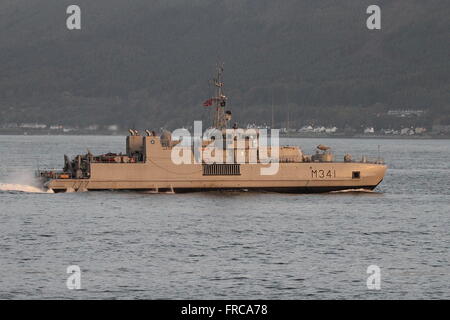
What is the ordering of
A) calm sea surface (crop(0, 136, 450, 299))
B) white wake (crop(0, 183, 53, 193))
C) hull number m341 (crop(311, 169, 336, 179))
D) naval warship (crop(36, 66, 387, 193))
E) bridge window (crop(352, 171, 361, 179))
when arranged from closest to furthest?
calm sea surface (crop(0, 136, 450, 299)) < naval warship (crop(36, 66, 387, 193)) < hull number m341 (crop(311, 169, 336, 179)) < bridge window (crop(352, 171, 361, 179)) < white wake (crop(0, 183, 53, 193))

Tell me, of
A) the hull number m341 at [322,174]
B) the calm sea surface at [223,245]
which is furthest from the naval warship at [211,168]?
the calm sea surface at [223,245]

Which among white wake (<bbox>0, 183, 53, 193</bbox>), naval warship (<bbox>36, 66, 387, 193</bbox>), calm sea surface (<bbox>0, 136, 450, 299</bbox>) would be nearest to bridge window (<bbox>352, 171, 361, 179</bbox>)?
naval warship (<bbox>36, 66, 387, 193</bbox>)

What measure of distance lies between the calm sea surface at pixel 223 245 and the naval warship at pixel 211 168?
0.95 metres

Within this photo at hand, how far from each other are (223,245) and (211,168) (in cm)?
2109

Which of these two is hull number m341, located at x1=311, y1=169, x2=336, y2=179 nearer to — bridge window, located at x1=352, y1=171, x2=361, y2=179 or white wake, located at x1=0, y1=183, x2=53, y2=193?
bridge window, located at x1=352, y1=171, x2=361, y2=179

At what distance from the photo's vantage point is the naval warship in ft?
232

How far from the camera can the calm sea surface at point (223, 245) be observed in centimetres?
4041

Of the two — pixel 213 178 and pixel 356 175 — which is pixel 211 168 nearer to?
pixel 213 178

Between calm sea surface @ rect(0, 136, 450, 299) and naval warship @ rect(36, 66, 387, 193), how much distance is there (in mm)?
952

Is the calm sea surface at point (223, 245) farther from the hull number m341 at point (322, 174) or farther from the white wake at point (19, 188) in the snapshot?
the hull number m341 at point (322, 174)

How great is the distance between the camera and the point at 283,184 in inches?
2859

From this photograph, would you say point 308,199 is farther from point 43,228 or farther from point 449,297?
point 449,297

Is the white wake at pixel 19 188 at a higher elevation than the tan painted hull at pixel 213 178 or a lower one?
lower
